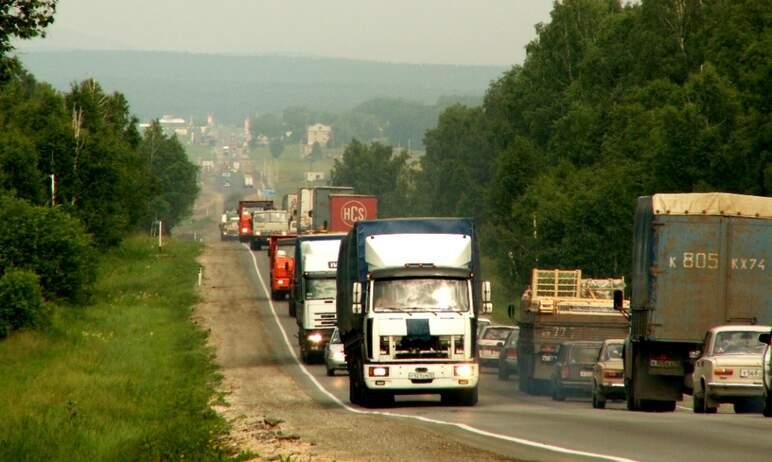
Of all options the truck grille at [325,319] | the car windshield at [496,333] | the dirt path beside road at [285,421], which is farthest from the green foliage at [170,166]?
the truck grille at [325,319]

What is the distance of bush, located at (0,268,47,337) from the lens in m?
56.4

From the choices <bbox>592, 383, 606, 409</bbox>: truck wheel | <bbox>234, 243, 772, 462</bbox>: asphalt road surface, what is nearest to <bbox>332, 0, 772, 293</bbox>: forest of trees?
<bbox>592, 383, 606, 409</bbox>: truck wheel

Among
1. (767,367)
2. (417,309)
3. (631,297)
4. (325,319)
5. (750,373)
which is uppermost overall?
(631,297)

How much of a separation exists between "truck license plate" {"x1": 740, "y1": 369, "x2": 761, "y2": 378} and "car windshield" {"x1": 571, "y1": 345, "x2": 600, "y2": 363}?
37.6 ft

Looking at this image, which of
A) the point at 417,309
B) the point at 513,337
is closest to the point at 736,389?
the point at 417,309

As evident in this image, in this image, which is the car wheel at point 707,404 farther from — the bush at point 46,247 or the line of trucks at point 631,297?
the bush at point 46,247

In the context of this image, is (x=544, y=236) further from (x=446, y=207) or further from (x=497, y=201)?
(x=446, y=207)

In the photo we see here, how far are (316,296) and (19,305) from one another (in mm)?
11136

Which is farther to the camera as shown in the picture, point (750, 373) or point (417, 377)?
point (417, 377)

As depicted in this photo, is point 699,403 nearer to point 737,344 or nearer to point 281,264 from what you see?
point 737,344

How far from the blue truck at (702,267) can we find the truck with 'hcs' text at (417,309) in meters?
3.58

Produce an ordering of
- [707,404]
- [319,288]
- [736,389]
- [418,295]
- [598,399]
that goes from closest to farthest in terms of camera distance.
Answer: [736,389] → [707,404] → [418,295] → [598,399] → [319,288]

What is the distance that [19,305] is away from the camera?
56.4m

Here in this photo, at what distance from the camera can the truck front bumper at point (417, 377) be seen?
31422 millimetres
